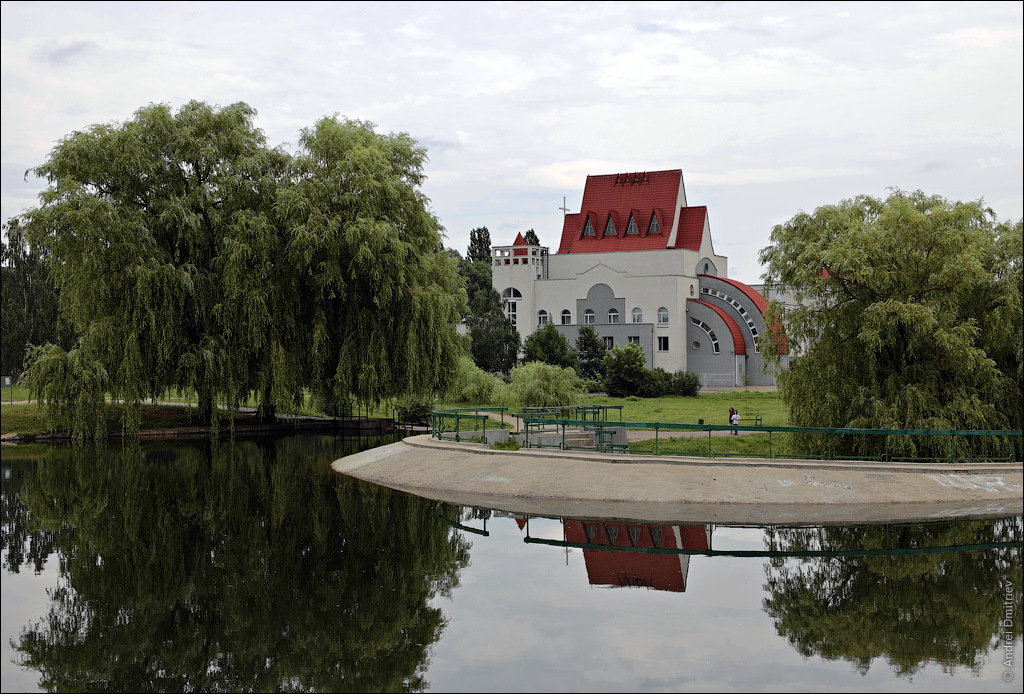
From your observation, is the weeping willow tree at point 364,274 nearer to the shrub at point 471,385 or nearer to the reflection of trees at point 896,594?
the shrub at point 471,385

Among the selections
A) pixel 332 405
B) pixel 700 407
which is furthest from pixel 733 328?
pixel 332 405

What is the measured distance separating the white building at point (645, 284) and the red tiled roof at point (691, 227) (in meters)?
0.10

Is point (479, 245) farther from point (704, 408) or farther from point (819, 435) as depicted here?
point (819, 435)

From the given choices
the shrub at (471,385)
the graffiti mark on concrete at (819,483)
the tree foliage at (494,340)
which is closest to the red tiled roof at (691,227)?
the tree foliage at (494,340)

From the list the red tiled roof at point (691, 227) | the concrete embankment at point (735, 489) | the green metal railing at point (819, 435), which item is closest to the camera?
Result: the concrete embankment at point (735, 489)

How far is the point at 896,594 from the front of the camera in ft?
49.0

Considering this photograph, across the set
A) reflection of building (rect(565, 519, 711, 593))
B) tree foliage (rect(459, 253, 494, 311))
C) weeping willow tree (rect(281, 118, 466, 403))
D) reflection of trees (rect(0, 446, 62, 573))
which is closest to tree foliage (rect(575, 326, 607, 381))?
weeping willow tree (rect(281, 118, 466, 403))

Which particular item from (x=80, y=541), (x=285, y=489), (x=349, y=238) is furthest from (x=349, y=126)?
(x=80, y=541)

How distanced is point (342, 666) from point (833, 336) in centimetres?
2260

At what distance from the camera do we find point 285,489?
90.0 ft

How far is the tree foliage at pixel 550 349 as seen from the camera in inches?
2766

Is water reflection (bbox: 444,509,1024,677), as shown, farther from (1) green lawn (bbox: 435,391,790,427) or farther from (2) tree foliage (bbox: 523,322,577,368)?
(2) tree foliage (bbox: 523,322,577,368)

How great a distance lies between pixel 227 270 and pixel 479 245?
293 feet

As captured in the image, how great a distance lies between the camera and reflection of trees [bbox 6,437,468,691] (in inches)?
457
